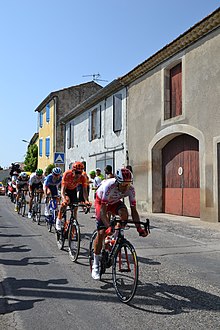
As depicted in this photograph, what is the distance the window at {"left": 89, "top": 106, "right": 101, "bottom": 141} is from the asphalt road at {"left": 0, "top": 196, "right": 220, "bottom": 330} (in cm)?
1540

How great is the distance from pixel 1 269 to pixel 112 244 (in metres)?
2.36

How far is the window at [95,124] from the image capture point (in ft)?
79.6

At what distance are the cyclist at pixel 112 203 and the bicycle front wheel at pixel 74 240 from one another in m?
1.35

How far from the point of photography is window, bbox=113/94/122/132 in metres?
20.9

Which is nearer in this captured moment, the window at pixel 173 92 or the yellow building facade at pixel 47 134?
the window at pixel 173 92

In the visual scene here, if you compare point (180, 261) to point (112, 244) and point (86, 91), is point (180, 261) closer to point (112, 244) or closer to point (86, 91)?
point (112, 244)

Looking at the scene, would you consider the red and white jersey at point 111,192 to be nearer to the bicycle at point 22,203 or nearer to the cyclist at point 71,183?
the cyclist at point 71,183

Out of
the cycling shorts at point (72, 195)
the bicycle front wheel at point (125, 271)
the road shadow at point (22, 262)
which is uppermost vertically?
the cycling shorts at point (72, 195)

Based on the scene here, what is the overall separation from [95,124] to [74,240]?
1855 cm

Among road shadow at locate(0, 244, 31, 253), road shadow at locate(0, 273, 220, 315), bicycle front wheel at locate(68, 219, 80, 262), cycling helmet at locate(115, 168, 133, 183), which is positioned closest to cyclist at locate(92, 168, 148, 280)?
cycling helmet at locate(115, 168, 133, 183)

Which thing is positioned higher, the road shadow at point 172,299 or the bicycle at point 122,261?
the bicycle at point 122,261

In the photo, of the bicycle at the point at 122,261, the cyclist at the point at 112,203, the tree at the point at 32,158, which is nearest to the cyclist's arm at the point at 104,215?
the cyclist at the point at 112,203

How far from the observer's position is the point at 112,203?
5.81 meters

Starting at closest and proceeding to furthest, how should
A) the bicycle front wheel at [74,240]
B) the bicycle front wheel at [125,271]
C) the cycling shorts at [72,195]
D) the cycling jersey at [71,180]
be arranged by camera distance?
the bicycle front wheel at [125,271] → the bicycle front wheel at [74,240] → the cycling jersey at [71,180] → the cycling shorts at [72,195]
